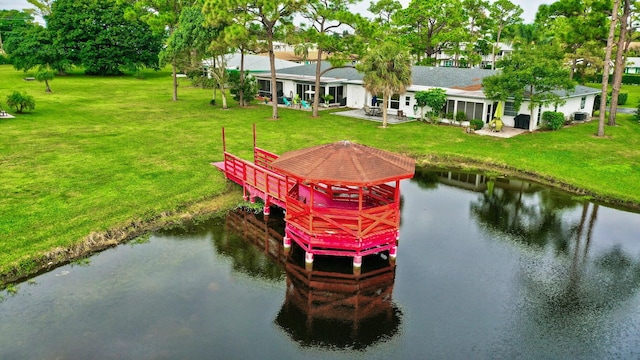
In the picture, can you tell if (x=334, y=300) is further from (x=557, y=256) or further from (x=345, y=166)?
(x=557, y=256)

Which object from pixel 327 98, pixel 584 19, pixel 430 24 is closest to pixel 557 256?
pixel 584 19

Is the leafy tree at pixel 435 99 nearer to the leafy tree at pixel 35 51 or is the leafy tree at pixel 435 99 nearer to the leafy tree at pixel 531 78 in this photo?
the leafy tree at pixel 531 78

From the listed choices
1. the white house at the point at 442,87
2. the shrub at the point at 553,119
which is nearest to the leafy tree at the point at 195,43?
the white house at the point at 442,87

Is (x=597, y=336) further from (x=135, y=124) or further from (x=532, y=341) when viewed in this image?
(x=135, y=124)

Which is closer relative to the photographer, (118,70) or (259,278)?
(259,278)

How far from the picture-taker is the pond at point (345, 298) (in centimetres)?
1053

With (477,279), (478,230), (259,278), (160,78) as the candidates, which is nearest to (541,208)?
(478,230)

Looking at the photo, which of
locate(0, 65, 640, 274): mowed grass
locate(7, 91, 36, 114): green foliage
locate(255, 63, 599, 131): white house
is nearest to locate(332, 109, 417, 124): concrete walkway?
locate(255, 63, 599, 131): white house

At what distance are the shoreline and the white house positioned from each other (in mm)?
10105

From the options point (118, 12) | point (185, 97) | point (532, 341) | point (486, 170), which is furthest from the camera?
point (118, 12)

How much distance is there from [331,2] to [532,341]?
29.6 m

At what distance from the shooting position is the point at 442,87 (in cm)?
3666

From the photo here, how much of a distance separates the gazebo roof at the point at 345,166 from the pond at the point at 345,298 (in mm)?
2968

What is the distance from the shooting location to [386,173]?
13.7 m
